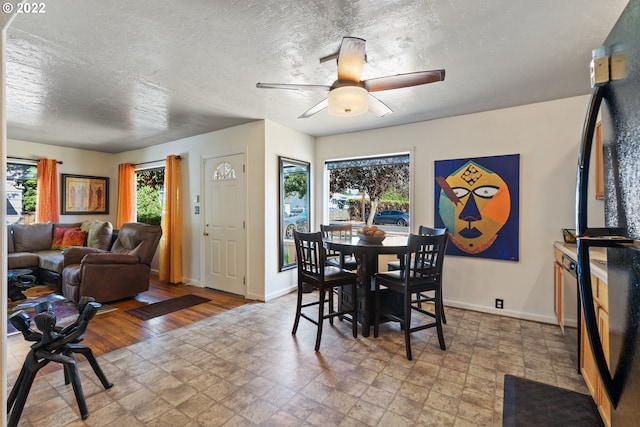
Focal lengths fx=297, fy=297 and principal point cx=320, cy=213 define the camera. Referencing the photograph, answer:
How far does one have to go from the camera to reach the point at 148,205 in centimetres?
588

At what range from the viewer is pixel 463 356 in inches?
98.5

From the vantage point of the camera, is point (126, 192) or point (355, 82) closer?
point (355, 82)

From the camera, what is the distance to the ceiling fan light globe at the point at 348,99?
6.56 ft

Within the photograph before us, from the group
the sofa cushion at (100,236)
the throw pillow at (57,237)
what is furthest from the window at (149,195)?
the throw pillow at (57,237)

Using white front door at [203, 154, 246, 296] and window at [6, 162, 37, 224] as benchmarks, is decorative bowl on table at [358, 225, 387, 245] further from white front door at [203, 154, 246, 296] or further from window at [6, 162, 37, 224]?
window at [6, 162, 37, 224]

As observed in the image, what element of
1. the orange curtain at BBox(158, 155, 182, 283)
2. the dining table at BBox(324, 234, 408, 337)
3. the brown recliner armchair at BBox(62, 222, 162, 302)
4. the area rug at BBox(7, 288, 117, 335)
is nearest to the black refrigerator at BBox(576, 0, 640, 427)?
the dining table at BBox(324, 234, 408, 337)

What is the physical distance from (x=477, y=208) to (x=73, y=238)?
623cm

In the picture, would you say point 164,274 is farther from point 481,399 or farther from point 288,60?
point 481,399

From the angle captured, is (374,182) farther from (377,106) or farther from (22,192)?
(22,192)

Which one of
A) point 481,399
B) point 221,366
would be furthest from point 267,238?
point 481,399

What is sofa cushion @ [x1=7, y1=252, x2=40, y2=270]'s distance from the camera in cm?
435

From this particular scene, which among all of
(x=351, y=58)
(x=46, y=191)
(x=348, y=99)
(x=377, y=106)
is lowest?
(x=46, y=191)

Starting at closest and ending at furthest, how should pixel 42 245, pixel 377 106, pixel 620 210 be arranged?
pixel 620 210
pixel 377 106
pixel 42 245

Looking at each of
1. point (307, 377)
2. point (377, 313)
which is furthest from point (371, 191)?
point (307, 377)
